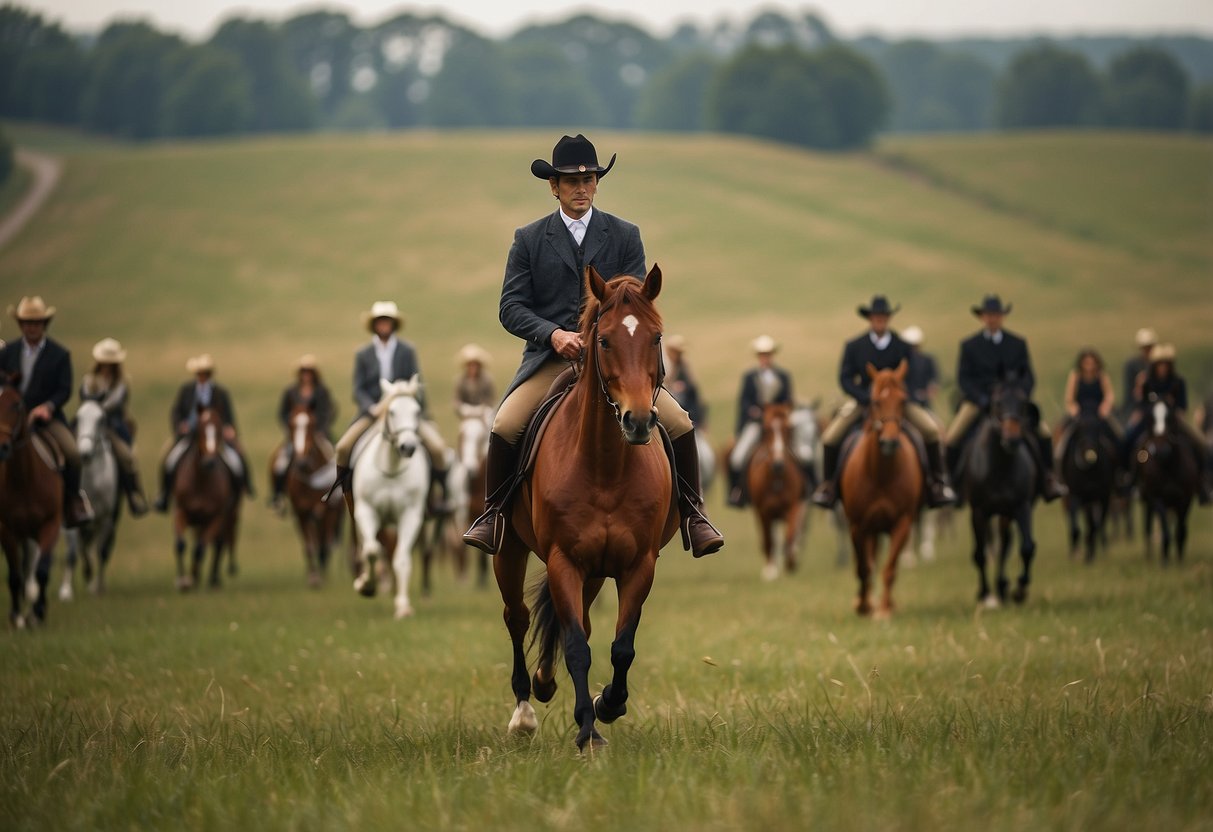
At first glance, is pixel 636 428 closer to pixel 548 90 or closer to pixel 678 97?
pixel 678 97

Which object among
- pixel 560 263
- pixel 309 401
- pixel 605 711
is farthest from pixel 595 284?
pixel 309 401

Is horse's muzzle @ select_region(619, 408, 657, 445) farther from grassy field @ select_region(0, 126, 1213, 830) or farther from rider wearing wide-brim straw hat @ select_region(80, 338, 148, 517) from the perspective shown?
rider wearing wide-brim straw hat @ select_region(80, 338, 148, 517)

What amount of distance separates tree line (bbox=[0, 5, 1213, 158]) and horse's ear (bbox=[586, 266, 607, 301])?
312 ft

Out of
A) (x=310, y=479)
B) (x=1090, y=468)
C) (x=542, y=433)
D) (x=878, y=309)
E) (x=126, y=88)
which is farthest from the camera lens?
(x=126, y=88)

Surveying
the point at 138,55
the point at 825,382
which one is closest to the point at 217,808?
the point at 825,382

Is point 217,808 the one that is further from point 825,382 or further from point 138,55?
point 138,55

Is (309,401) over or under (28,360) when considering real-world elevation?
under

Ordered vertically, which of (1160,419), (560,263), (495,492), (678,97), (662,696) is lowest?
(662,696)

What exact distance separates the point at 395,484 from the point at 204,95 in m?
102

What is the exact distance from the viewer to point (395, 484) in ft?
52.8

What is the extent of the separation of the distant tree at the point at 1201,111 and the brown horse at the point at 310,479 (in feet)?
334

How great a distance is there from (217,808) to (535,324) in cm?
333

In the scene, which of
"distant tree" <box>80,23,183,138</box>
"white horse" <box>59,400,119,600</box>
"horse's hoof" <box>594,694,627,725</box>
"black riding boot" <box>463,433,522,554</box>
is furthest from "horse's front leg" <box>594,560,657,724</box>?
"distant tree" <box>80,23,183,138</box>

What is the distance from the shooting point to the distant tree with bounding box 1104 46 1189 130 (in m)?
112
